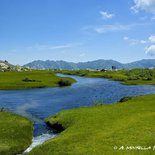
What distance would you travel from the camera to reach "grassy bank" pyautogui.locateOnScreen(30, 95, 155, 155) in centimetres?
4147

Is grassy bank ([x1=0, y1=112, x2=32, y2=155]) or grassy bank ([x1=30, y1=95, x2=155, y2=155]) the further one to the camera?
grassy bank ([x1=0, y1=112, x2=32, y2=155])

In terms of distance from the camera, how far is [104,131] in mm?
48312

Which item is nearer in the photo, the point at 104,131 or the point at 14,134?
the point at 104,131

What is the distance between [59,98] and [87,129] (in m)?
58.7

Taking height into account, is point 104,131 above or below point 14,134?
above

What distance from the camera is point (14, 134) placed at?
52906 mm

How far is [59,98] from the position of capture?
109375 millimetres

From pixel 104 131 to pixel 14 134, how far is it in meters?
14.4

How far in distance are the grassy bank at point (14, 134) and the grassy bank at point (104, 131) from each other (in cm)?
397

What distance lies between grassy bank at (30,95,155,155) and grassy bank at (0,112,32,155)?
397 cm

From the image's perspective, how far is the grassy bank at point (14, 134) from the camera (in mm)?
46981

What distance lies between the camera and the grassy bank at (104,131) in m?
41.5

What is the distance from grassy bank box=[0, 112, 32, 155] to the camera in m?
47.0

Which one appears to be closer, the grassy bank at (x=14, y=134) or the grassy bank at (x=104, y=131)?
the grassy bank at (x=104, y=131)
